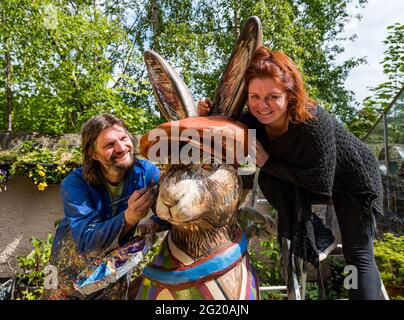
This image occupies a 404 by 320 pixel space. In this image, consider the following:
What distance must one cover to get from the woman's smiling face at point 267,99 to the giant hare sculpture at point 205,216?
0.07m

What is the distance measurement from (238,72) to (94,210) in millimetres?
718

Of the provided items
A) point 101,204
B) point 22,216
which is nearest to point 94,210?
point 101,204

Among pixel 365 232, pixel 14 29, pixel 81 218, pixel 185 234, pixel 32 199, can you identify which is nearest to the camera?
pixel 185 234

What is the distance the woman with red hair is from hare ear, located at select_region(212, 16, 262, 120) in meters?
0.04

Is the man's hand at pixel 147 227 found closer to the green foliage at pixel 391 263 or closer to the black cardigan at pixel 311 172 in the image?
the black cardigan at pixel 311 172

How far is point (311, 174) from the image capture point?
1.30 meters

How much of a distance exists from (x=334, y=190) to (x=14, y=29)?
12.6ft

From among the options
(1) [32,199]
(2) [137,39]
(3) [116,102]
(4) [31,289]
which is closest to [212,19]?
(2) [137,39]

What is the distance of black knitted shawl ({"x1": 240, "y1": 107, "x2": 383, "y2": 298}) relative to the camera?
4.27 ft

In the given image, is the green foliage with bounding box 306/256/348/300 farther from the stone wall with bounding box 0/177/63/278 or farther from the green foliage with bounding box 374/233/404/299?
the stone wall with bounding box 0/177/63/278

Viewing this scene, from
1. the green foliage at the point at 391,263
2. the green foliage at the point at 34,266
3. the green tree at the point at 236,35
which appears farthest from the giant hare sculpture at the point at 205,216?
the green tree at the point at 236,35

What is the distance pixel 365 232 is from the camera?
5.12 feet

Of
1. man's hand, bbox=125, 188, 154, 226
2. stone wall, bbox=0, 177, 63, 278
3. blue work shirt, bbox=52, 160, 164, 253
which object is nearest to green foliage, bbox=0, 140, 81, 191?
stone wall, bbox=0, 177, 63, 278
